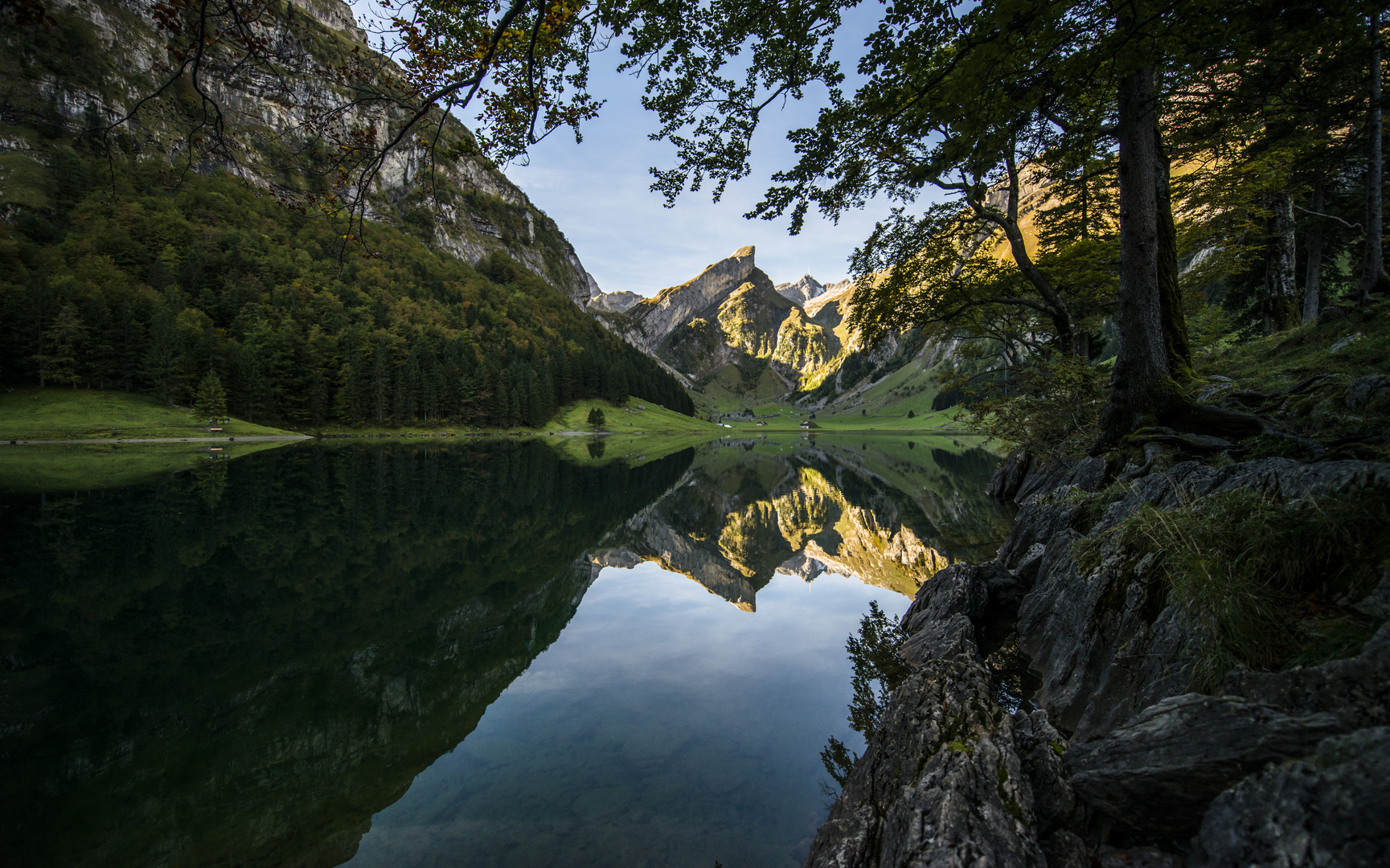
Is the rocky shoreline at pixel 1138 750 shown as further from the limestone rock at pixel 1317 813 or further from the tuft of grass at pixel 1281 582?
the tuft of grass at pixel 1281 582

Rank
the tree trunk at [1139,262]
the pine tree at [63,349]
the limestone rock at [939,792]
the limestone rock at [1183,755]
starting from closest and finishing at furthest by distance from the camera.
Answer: the limestone rock at [1183,755], the limestone rock at [939,792], the tree trunk at [1139,262], the pine tree at [63,349]

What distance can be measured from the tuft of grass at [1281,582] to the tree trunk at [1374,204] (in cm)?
1975

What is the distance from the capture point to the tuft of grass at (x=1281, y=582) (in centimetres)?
410

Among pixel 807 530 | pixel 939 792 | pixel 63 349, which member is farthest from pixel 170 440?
pixel 939 792

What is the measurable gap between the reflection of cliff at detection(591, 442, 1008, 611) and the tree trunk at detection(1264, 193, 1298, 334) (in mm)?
16608

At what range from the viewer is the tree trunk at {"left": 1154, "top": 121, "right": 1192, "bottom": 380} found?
12.0 metres

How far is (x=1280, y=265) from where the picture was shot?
2545 centimetres

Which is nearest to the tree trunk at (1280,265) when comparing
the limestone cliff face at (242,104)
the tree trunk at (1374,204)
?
the tree trunk at (1374,204)

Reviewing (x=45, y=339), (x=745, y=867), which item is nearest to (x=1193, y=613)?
(x=745, y=867)

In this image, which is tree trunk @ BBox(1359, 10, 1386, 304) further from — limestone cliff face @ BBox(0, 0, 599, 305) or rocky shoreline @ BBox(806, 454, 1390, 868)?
limestone cliff face @ BBox(0, 0, 599, 305)

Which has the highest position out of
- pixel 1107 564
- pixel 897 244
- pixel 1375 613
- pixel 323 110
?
pixel 897 244

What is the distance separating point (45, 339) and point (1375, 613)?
107091 millimetres

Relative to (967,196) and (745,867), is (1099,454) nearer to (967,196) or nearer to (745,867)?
(967,196)

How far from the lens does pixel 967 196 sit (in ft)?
60.2
